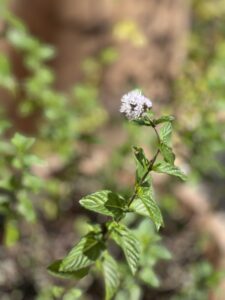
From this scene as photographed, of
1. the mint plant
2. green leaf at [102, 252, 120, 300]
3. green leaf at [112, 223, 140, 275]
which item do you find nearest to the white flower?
the mint plant

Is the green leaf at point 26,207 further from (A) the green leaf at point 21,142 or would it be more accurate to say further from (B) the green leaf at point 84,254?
(B) the green leaf at point 84,254

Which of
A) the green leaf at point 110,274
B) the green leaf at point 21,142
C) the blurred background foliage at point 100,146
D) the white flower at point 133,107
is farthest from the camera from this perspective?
the blurred background foliage at point 100,146

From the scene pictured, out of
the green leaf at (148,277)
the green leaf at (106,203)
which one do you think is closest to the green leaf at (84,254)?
the green leaf at (106,203)

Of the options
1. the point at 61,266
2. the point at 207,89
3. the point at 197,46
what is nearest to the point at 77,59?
the point at 197,46

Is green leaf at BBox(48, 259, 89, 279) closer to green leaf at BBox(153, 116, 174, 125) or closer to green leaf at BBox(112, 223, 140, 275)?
green leaf at BBox(112, 223, 140, 275)

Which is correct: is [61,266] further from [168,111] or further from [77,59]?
[77,59]

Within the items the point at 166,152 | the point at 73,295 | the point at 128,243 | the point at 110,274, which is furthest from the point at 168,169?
the point at 73,295
